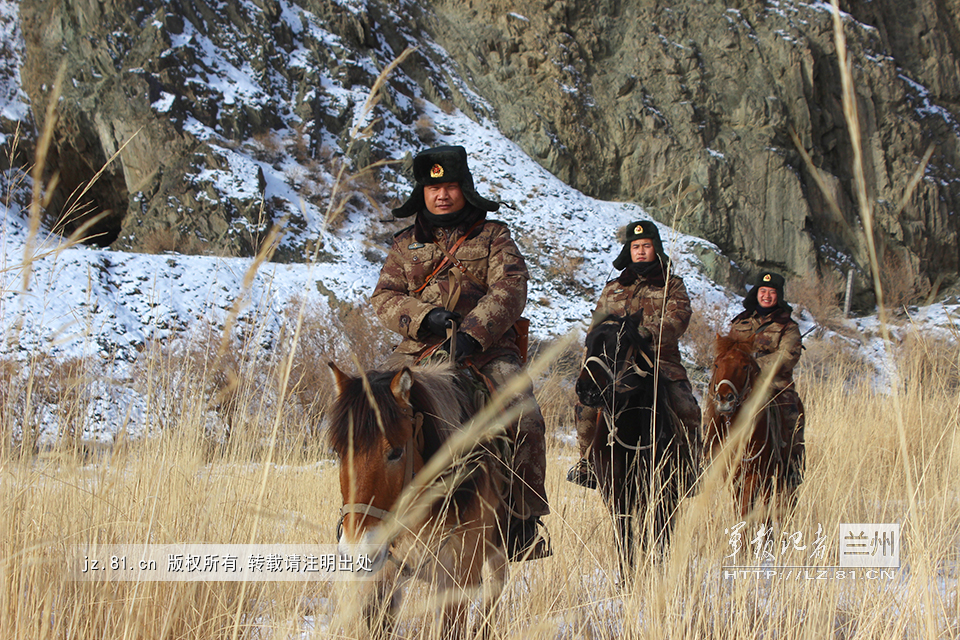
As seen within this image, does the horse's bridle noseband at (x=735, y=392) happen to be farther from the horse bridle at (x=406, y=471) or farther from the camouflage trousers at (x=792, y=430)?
the horse bridle at (x=406, y=471)

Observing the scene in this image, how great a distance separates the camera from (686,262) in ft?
51.0

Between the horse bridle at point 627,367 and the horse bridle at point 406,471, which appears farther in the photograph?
the horse bridle at point 627,367

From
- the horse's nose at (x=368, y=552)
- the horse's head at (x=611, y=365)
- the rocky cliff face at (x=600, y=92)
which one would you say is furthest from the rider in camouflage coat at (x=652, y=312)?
the rocky cliff face at (x=600, y=92)

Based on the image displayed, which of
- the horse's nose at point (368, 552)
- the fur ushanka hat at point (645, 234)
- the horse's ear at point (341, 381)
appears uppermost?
the fur ushanka hat at point (645, 234)

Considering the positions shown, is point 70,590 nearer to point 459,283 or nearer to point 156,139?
point 459,283

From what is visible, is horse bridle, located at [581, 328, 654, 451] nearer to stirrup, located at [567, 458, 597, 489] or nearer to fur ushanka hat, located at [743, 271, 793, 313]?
stirrup, located at [567, 458, 597, 489]

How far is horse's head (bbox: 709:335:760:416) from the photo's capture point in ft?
14.6

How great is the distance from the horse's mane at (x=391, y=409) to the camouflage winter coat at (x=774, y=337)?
3.91 meters

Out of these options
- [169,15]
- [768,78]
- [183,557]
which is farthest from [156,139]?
[768,78]

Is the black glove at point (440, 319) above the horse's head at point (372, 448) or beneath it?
above

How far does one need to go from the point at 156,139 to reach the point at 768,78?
19.7 metres

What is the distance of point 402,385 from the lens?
1880 mm

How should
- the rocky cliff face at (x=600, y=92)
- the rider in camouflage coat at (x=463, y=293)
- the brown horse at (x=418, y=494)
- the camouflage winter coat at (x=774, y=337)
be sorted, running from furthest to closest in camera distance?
1. the rocky cliff face at (x=600, y=92)
2. the camouflage winter coat at (x=774, y=337)
3. the rider in camouflage coat at (x=463, y=293)
4. the brown horse at (x=418, y=494)

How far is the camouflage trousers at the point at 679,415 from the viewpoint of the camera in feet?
12.8
